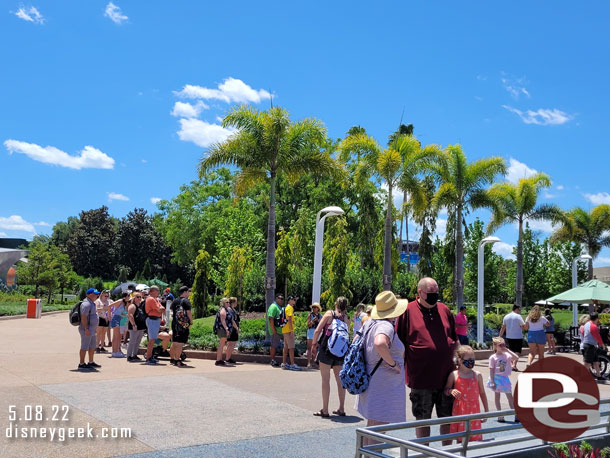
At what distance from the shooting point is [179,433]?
7152 millimetres

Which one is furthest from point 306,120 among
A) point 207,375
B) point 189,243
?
point 189,243

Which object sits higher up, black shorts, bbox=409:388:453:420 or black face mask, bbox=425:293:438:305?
black face mask, bbox=425:293:438:305

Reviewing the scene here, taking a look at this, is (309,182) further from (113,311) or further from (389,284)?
(113,311)

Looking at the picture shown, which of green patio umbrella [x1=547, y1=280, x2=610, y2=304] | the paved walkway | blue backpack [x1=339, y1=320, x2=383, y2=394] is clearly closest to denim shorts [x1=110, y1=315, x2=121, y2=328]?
the paved walkway

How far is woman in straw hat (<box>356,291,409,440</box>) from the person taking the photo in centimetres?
567

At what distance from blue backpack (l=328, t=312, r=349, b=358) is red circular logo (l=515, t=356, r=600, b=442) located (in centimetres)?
454

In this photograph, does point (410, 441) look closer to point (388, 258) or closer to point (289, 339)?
point (289, 339)

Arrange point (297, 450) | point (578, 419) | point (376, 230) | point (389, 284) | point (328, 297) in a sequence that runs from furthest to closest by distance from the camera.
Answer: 1. point (376, 230)
2. point (328, 297)
3. point (389, 284)
4. point (297, 450)
5. point (578, 419)

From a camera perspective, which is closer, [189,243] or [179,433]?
[179,433]

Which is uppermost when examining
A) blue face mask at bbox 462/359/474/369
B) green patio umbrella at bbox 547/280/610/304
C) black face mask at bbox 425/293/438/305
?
green patio umbrella at bbox 547/280/610/304

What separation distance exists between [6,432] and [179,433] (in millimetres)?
1941

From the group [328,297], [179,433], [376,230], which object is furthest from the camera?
[376,230]

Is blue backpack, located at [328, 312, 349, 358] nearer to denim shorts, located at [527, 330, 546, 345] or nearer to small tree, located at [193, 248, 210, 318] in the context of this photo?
denim shorts, located at [527, 330, 546, 345]

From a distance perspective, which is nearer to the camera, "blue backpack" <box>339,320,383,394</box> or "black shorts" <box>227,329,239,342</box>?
"blue backpack" <box>339,320,383,394</box>
